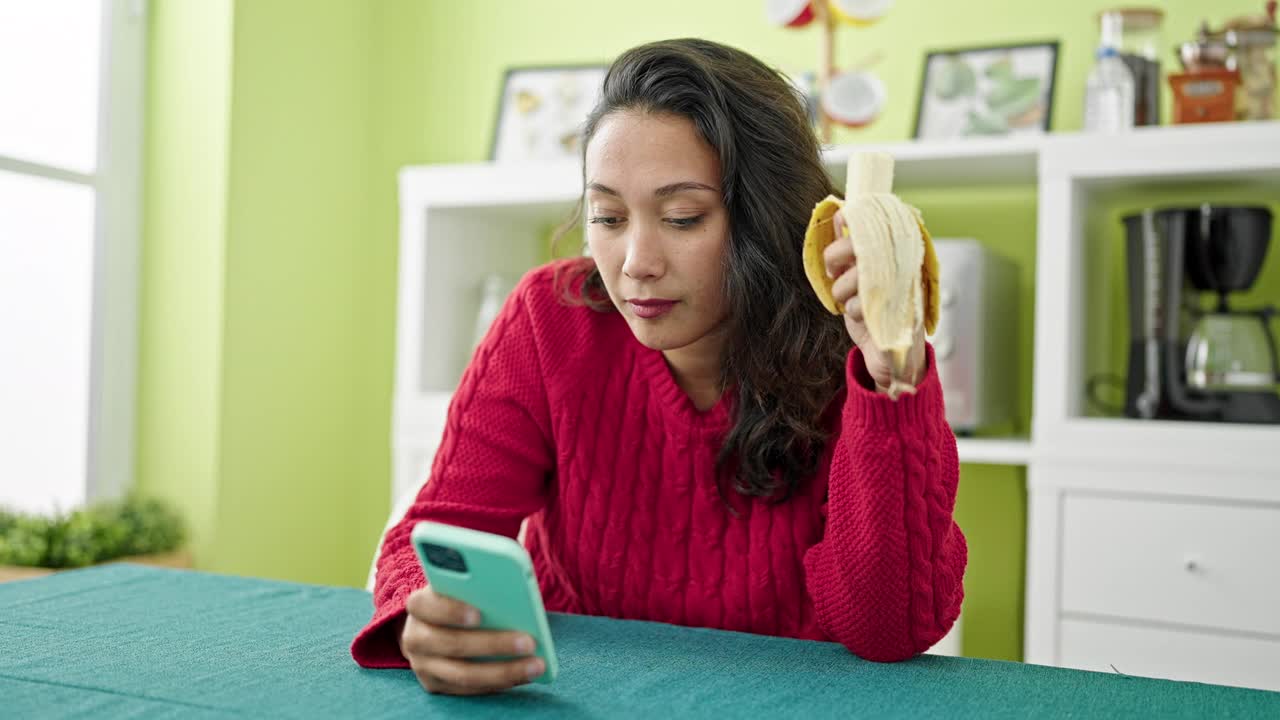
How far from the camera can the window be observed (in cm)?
238

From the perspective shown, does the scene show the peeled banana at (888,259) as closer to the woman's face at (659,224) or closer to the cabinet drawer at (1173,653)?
the woman's face at (659,224)

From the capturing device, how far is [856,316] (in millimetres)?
945

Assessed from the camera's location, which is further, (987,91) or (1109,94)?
(987,91)

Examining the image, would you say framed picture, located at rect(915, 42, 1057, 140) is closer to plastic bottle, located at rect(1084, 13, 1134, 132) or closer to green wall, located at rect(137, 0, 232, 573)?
plastic bottle, located at rect(1084, 13, 1134, 132)

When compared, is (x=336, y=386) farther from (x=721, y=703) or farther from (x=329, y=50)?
(x=721, y=703)

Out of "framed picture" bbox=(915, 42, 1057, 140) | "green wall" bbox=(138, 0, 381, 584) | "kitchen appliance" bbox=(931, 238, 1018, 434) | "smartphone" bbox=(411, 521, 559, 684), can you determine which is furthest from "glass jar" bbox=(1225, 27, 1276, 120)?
"green wall" bbox=(138, 0, 381, 584)

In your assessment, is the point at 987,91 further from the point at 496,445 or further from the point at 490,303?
the point at 496,445

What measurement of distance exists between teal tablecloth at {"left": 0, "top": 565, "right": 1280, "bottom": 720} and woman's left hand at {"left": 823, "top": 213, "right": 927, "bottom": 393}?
23 cm

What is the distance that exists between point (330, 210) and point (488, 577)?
219 cm

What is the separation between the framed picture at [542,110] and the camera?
263 cm

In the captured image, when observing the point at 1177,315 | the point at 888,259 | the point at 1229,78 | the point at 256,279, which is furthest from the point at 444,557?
the point at 256,279

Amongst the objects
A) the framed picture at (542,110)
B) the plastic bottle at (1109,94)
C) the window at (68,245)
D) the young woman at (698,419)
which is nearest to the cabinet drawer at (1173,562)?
the plastic bottle at (1109,94)

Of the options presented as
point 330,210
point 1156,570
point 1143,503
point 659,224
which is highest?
point 330,210

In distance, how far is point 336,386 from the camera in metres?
2.88
